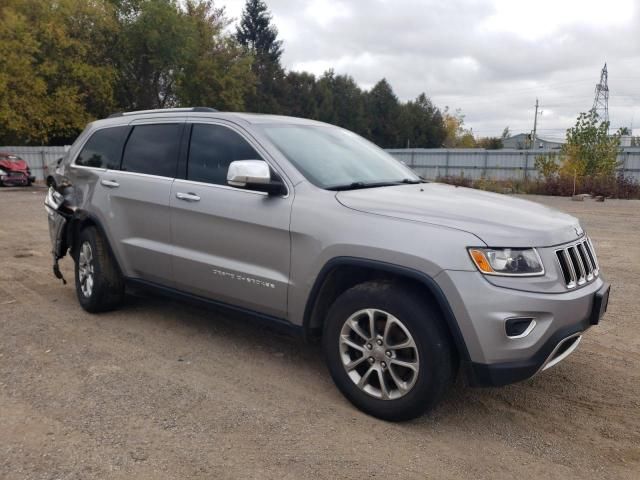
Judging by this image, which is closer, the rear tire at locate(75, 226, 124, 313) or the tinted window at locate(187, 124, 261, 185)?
the tinted window at locate(187, 124, 261, 185)

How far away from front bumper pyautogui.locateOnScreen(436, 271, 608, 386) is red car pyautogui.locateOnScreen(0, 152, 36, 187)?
23.7 meters

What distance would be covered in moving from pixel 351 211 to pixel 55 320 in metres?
3.28

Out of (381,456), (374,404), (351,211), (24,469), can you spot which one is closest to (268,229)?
(351,211)

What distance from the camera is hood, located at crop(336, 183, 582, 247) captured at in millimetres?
3174

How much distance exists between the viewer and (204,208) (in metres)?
4.32

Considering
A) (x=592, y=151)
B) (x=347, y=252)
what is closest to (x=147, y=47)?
(x=592, y=151)

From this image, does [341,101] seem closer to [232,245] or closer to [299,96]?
[299,96]

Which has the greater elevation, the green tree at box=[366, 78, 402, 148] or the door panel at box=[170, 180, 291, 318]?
the green tree at box=[366, 78, 402, 148]

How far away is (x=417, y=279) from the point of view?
10.6 ft

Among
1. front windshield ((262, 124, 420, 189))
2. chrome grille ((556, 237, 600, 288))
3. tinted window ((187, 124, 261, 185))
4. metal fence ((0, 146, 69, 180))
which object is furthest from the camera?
metal fence ((0, 146, 69, 180))

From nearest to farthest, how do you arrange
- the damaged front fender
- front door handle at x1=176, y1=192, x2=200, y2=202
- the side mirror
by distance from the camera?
the side mirror < front door handle at x1=176, y1=192, x2=200, y2=202 < the damaged front fender

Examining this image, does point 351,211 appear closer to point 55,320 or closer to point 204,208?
point 204,208

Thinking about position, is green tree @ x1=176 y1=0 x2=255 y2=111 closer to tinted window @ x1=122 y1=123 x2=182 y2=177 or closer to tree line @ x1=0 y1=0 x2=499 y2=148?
tree line @ x1=0 y1=0 x2=499 y2=148

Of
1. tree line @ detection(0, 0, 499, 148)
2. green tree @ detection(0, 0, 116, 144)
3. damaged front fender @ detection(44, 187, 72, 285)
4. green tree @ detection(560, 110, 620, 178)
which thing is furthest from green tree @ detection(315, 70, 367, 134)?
damaged front fender @ detection(44, 187, 72, 285)
